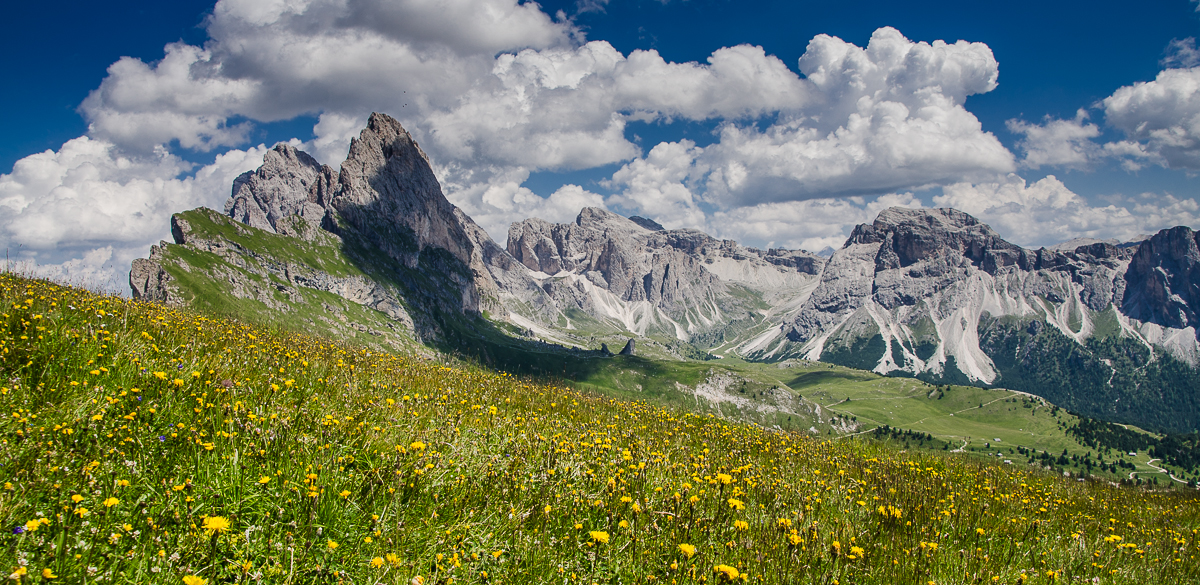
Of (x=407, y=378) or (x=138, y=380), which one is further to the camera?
(x=407, y=378)

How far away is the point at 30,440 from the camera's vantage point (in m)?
5.16

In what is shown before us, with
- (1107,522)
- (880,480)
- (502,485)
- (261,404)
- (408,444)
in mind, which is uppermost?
(261,404)

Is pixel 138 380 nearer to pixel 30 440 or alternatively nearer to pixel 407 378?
pixel 30 440

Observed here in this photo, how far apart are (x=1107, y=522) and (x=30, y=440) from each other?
17.8 meters

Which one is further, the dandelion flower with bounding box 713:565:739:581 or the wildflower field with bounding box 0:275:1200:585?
the dandelion flower with bounding box 713:565:739:581

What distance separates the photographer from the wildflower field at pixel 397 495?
15.0 ft

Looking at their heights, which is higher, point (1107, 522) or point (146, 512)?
point (146, 512)

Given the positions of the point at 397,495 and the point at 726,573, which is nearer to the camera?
the point at 726,573

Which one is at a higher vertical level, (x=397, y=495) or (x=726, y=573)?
(x=397, y=495)

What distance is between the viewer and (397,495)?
5.87 metres

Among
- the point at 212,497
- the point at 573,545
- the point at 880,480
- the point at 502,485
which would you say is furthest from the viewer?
the point at 880,480

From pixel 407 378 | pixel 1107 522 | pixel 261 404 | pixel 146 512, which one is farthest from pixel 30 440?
pixel 1107 522

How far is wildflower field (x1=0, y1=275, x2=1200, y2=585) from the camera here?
15.0 feet

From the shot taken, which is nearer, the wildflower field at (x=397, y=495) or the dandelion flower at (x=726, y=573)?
the wildflower field at (x=397, y=495)
